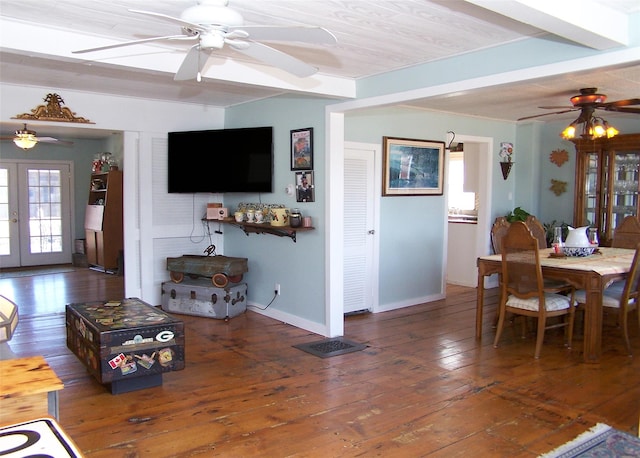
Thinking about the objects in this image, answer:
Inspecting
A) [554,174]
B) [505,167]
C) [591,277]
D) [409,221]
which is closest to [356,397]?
[591,277]

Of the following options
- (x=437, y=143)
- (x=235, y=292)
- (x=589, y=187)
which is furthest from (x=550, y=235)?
(x=235, y=292)

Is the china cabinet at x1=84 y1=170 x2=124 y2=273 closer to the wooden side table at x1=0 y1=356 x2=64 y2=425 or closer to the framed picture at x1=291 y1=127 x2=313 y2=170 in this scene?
the framed picture at x1=291 y1=127 x2=313 y2=170

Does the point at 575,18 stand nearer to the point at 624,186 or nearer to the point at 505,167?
the point at 624,186

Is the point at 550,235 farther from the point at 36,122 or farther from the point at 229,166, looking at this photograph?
the point at 36,122

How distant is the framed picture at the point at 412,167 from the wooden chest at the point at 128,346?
3.06 m

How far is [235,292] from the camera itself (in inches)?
223

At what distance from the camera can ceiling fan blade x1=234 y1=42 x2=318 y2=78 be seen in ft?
8.99

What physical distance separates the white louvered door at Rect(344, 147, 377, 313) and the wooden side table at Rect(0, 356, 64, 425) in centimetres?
390

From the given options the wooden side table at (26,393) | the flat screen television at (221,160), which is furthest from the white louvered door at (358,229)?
the wooden side table at (26,393)

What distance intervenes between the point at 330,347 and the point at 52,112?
335cm

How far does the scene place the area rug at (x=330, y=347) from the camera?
4496 mm

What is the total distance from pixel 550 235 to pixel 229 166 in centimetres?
420

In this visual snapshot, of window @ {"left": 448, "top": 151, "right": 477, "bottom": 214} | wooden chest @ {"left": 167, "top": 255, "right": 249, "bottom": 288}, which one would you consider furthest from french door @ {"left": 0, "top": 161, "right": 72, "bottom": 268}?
window @ {"left": 448, "top": 151, "right": 477, "bottom": 214}

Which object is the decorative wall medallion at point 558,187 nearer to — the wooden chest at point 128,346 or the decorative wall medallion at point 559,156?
the decorative wall medallion at point 559,156
